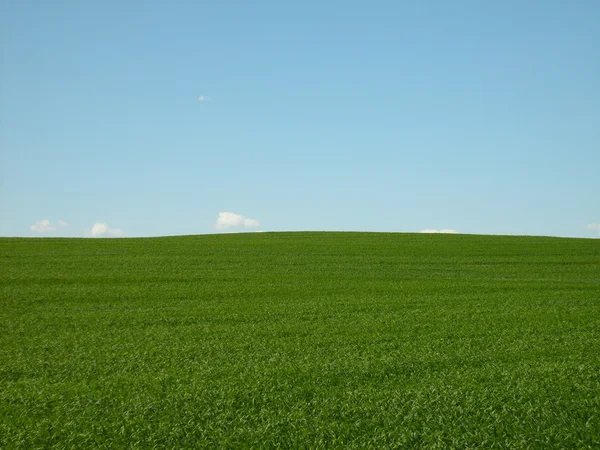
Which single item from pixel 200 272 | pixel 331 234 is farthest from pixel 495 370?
pixel 331 234

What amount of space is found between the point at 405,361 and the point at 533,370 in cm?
134

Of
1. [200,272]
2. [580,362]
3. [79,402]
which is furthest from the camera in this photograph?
[200,272]

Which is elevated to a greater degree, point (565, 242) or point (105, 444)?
point (565, 242)

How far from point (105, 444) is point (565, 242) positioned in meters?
24.2

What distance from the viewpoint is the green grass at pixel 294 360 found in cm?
449

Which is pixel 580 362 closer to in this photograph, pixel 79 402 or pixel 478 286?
pixel 79 402

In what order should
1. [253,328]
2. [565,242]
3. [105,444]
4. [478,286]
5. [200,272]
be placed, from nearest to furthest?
[105,444]
[253,328]
[478,286]
[200,272]
[565,242]

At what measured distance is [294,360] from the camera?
6422mm

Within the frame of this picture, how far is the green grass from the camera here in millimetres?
4492

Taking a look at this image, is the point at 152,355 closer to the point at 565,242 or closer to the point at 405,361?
the point at 405,361

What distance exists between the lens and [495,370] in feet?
20.0

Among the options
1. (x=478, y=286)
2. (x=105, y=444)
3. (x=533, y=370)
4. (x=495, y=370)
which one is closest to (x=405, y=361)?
(x=495, y=370)

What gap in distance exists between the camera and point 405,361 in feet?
20.9

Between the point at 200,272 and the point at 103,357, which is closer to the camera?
Result: the point at 103,357
